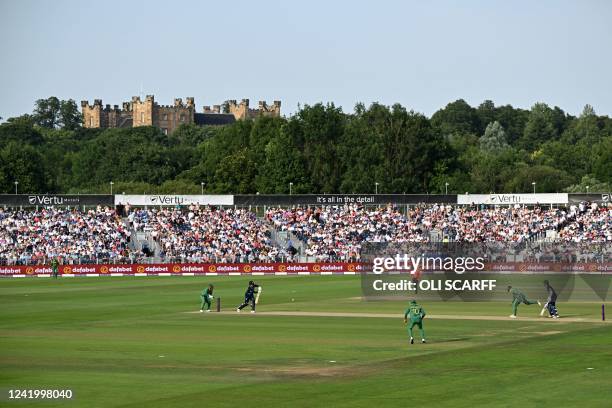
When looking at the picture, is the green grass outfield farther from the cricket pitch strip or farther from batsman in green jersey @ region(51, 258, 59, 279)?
batsman in green jersey @ region(51, 258, 59, 279)

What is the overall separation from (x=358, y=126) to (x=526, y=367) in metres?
123

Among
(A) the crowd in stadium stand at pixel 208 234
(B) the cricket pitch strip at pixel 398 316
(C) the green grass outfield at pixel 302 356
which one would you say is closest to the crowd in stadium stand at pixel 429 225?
(A) the crowd in stadium stand at pixel 208 234

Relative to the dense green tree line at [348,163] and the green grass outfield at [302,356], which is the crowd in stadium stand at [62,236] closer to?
the green grass outfield at [302,356]

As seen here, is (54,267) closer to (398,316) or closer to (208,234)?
(208,234)

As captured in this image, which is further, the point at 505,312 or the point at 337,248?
the point at 337,248

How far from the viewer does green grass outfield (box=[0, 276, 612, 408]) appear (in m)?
28.4

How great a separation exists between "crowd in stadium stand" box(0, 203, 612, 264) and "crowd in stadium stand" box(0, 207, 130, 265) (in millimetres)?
90

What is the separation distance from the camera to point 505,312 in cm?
5403

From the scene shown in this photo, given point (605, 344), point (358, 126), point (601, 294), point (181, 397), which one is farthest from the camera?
point (358, 126)

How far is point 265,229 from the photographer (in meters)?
106

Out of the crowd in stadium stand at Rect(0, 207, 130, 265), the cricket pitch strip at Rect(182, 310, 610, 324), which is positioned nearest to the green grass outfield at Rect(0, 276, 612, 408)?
the cricket pitch strip at Rect(182, 310, 610, 324)

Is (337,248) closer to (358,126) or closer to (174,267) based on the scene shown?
(174,267)

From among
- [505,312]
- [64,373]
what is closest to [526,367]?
[64,373]

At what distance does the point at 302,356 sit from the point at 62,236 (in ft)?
224
